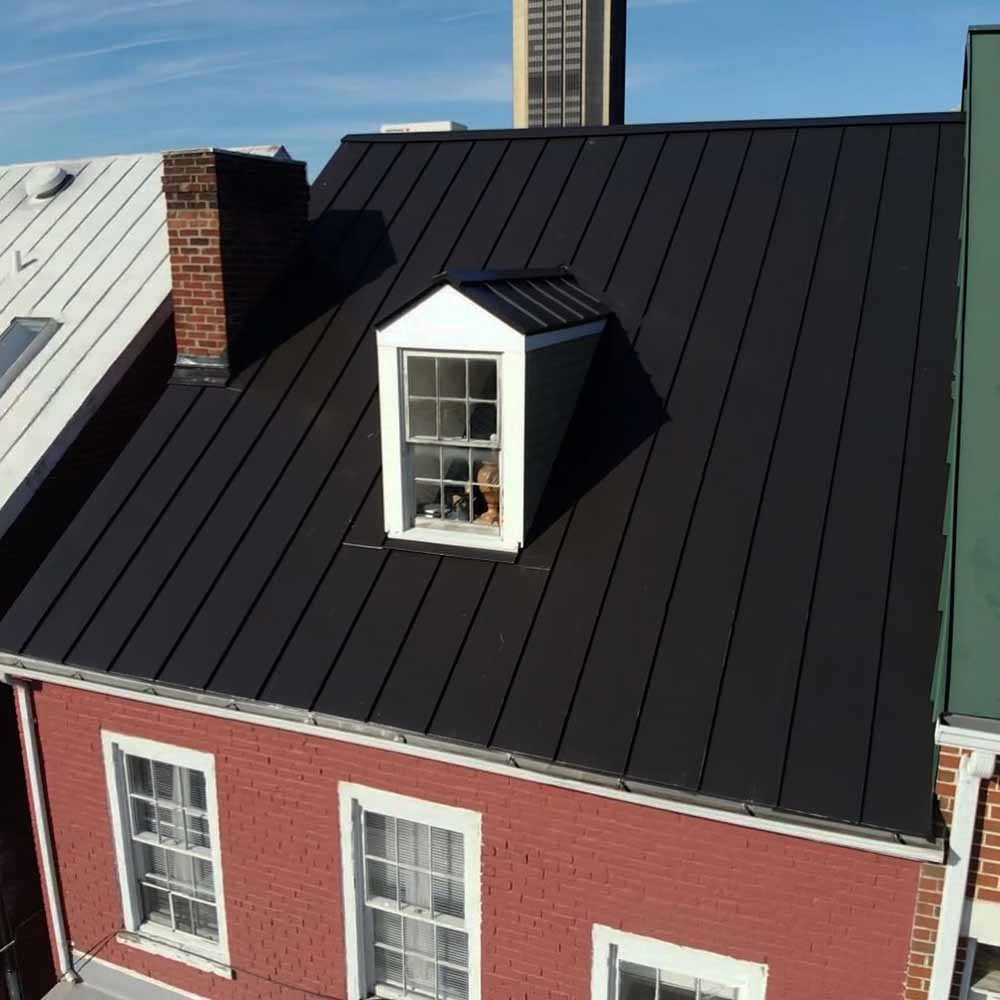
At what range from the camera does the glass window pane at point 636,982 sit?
6.38m

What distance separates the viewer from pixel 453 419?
7453 millimetres

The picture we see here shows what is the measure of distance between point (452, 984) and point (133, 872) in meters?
2.83

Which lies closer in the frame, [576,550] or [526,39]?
[576,550]

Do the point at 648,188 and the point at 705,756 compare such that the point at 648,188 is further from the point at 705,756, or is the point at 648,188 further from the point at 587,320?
the point at 705,756

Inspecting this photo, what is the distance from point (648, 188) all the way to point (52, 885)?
8008 millimetres

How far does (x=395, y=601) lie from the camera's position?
7.09 metres

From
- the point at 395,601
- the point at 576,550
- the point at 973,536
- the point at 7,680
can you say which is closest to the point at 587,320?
the point at 576,550

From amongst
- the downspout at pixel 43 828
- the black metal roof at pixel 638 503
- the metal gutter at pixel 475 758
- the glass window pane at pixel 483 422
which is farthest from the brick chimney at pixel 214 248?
the downspout at pixel 43 828

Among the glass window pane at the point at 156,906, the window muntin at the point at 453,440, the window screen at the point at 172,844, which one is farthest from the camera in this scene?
the glass window pane at the point at 156,906

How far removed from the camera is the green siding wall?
4836 mm

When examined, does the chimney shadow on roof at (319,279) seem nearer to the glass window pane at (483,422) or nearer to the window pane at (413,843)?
the glass window pane at (483,422)

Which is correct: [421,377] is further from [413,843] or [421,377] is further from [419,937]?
[419,937]

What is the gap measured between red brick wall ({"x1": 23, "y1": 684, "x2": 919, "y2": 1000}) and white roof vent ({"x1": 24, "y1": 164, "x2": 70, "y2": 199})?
7.95 meters

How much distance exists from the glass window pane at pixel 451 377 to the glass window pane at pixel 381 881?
11.3ft
